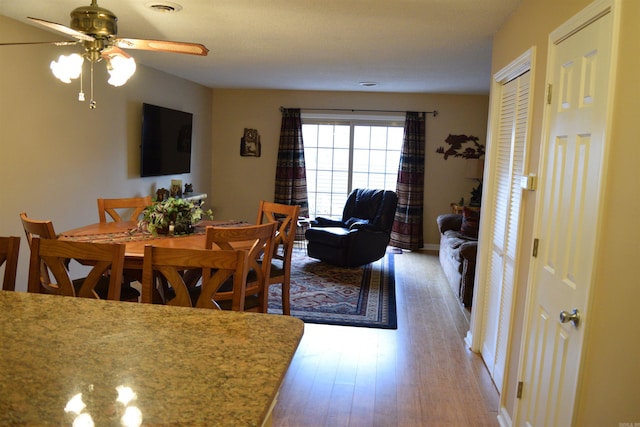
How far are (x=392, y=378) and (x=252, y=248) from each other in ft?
4.10

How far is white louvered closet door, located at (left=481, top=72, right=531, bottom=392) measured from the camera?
275 centimetres

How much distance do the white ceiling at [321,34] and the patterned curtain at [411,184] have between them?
1330 mm

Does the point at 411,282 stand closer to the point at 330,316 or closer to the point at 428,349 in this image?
the point at 330,316

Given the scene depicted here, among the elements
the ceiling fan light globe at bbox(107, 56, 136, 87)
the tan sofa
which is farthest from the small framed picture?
the ceiling fan light globe at bbox(107, 56, 136, 87)

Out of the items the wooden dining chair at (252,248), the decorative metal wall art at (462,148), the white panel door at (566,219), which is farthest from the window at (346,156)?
the white panel door at (566,219)

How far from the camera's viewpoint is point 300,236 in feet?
24.3

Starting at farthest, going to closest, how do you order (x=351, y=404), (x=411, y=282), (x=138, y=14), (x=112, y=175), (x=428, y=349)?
1. (x=411, y=282)
2. (x=112, y=175)
3. (x=428, y=349)
4. (x=138, y=14)
5. (x=351, y=404)

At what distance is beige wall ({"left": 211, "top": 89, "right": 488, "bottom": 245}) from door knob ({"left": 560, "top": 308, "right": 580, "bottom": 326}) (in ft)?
18.3

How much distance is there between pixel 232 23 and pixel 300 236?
433 centimetres

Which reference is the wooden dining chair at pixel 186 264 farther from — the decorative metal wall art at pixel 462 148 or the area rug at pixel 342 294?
the decorative metal wall art at pixel 462 148

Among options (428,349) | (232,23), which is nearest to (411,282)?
(428,349)

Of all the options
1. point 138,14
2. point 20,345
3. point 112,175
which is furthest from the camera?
point 112,175

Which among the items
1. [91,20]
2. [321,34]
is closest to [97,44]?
[91,20]

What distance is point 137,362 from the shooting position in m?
1.15
